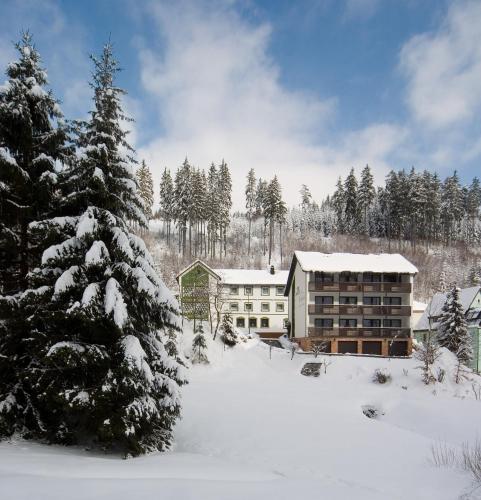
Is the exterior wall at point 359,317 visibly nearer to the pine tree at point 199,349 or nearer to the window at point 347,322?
the window at point 347,322

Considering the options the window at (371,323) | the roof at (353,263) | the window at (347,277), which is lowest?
the window at (371,323)

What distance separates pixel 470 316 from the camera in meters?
43.5

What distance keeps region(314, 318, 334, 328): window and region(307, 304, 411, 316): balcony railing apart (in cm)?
73

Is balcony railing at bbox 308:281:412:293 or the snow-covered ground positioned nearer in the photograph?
the snow-covered ground

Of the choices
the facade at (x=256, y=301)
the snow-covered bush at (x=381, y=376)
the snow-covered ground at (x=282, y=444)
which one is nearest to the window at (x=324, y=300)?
the snow-covered ground at (x=282, y=444)

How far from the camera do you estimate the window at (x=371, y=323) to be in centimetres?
4056

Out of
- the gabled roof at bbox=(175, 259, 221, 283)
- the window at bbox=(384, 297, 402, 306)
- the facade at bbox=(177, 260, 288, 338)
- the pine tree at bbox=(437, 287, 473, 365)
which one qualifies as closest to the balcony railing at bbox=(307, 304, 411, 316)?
the window at bbox=(384, 297, 402, 306)

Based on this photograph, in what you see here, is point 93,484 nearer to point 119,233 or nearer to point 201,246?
point 119,233

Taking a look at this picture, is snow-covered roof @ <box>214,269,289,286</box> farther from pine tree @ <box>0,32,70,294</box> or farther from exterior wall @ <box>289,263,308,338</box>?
pine tree @ <box>0,32,70,294</box>

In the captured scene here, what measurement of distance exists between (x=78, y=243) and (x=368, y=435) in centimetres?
1543

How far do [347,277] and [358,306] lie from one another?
3.40 meters

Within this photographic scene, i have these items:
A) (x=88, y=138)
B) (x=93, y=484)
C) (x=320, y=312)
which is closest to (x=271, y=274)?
(x=320, y=312)

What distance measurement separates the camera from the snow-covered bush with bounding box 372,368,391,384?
98.2ft

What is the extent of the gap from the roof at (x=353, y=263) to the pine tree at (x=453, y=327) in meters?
5.17
